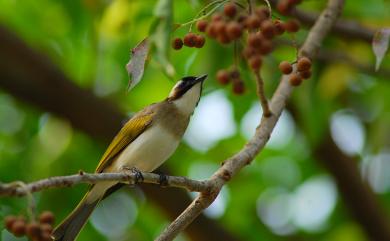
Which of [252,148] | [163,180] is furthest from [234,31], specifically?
[252,148]

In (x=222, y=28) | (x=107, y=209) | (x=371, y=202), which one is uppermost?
(x=222, y=28)

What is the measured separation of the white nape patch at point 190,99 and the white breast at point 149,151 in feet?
1.04

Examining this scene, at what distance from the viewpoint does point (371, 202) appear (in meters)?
5.80

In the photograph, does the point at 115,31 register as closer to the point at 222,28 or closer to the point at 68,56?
the point at 68,56

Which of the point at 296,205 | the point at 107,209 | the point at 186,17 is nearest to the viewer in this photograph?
the point at 186,17

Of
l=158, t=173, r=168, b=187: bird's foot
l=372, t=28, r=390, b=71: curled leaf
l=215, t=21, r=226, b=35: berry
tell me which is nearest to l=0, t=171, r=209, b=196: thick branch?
l=158, t=173, r=168, b=187: bird's foot

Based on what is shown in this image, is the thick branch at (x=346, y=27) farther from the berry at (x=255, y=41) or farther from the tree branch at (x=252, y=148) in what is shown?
the berry at (x=255, y=41)

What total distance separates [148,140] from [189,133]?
233cm

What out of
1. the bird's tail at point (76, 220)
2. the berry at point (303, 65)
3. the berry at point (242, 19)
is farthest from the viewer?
the bird's tail at point (76, 220)

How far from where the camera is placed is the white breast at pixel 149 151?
429cm

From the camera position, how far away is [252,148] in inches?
137

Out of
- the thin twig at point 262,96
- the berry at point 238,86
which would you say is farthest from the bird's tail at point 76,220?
the berry at point 238,86

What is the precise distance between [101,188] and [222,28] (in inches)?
81.5

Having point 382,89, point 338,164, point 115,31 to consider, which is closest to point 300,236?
point 338,164
